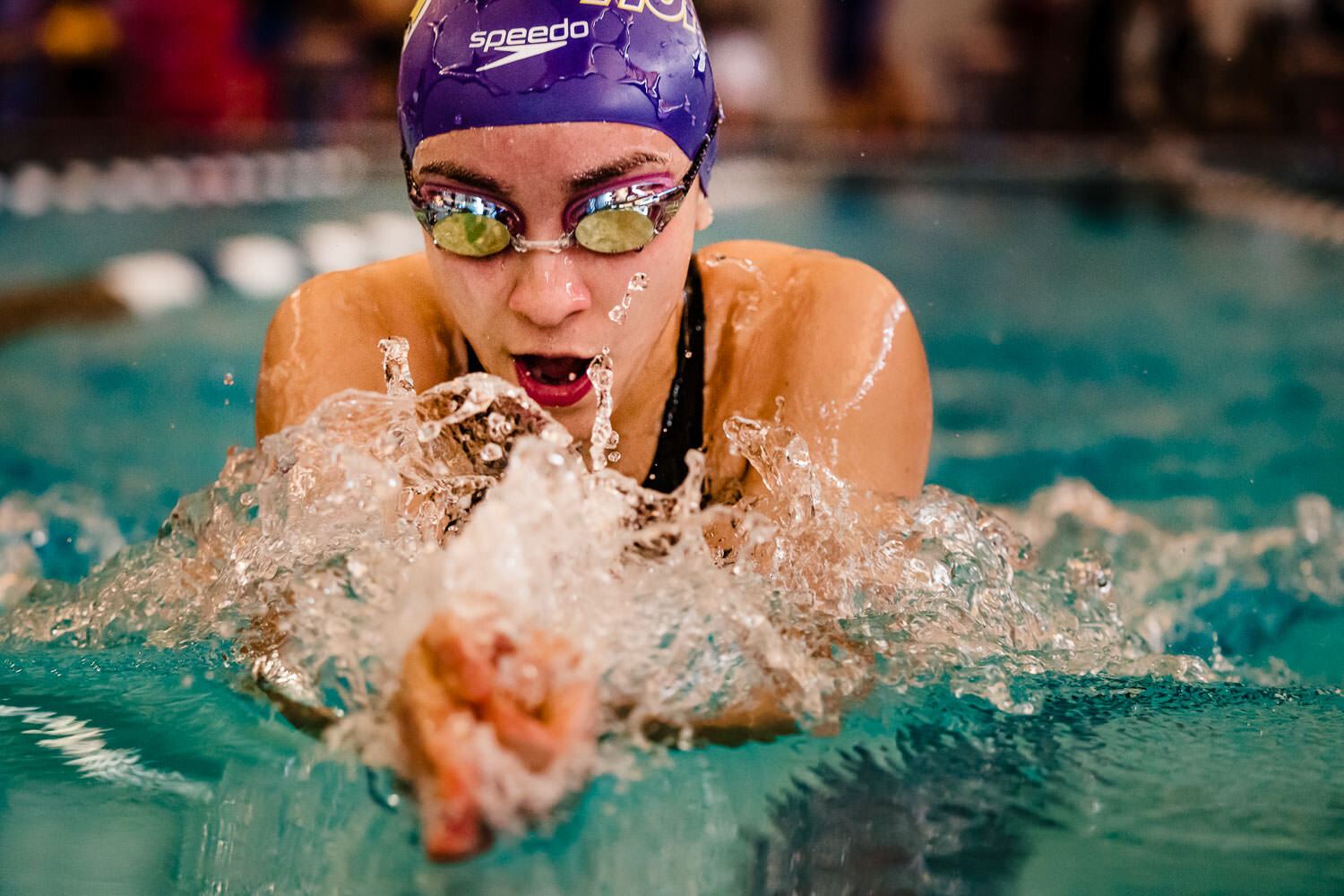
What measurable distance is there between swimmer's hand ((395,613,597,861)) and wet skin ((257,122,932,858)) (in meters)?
0.42

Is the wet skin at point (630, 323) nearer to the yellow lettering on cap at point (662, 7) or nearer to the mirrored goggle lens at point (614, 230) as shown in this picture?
the mirrored goggle lens at point (614, 230)

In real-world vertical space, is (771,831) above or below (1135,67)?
below

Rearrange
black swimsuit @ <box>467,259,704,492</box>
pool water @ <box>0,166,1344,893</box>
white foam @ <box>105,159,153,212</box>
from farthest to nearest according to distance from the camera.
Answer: white foam @ <box>105,159,153,212</box>, black swimsuit @ <box>467,259,704,492</box>, pool water @ <box>0,166,1344,893</box>

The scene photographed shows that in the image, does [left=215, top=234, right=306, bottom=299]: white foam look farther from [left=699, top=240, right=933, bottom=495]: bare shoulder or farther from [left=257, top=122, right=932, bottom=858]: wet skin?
[left=699, top=240, right=933, bottom=495]: bare shoulder

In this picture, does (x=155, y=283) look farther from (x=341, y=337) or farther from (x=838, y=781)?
(x=838, y=781)

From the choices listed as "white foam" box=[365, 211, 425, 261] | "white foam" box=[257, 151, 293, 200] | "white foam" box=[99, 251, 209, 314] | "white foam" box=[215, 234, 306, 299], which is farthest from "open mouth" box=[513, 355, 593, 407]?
"white foam" box=[257, 151, 293, 200]

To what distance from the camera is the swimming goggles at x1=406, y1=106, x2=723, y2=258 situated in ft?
5.08

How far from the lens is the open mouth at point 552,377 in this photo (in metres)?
1.65

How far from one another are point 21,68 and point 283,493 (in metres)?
9.44

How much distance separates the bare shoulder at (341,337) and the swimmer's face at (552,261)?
0.20 meters

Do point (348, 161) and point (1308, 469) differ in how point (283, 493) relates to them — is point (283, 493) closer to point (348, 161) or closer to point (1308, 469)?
point (1308, 469)

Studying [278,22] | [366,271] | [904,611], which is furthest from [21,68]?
[904,611]

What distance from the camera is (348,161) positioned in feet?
32.2

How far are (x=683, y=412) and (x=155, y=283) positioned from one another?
12.5 ft
